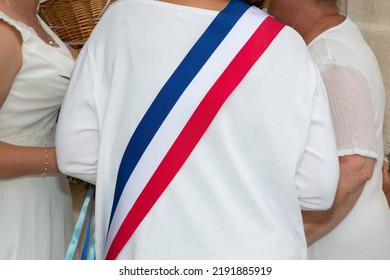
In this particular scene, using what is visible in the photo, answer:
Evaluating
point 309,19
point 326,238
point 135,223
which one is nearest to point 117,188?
point 135,223

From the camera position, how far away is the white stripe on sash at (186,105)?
1.68 m

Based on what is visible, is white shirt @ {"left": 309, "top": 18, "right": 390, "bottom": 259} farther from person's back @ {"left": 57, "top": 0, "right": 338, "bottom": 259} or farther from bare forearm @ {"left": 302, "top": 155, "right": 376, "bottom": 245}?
person's back @ {"left": 57, "top": 0, "right": 338, "bottom": 259}

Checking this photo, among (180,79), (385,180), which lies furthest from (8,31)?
(385,180)

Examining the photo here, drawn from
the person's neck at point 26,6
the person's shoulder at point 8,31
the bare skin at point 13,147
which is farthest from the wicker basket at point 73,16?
the person's shoulder at point 8,31

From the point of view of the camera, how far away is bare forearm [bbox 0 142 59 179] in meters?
2.03

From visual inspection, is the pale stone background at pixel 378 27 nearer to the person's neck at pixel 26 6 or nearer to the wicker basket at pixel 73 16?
the wicker basket at pixel 73 16

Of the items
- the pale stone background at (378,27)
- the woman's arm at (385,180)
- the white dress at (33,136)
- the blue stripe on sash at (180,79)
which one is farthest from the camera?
the pale stone background at (378,27)

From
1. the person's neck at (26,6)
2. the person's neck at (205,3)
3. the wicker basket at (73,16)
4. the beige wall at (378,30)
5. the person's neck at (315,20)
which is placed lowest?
the beige wall at (378,30)

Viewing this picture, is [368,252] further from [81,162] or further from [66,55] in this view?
[66,55]

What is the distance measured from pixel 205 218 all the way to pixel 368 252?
0.68 m

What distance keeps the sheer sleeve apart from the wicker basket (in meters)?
0.77

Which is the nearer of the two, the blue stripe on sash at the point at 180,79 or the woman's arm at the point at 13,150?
the blue stripe on sash at the point at 180,79

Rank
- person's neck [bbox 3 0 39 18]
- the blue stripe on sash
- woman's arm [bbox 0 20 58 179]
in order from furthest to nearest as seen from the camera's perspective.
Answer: person's neck [bbox 3 0 39 18] < woman's arm [bbox 0 20 58 179] < the blue stripe on sash

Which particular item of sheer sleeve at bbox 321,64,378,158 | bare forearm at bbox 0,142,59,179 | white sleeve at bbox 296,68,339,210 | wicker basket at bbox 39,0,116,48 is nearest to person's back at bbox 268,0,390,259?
sheer sleeve at bbox 321,64,378,158
